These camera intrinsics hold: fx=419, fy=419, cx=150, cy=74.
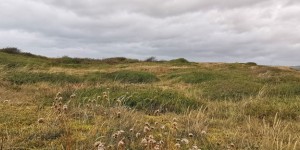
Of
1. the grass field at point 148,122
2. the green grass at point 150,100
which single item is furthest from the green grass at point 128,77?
the green grass at point 150,100

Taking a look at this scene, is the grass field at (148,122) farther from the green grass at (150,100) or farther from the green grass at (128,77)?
the green grass at (128,77)

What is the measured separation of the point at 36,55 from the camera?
169ft

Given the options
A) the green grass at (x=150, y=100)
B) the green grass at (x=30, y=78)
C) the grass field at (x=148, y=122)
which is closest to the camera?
the grass field at (x=148, y=122)

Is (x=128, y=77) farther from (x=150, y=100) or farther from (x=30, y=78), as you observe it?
(x=150, y=100)

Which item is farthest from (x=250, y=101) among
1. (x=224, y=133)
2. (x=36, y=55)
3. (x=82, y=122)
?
(x=36, y=55)

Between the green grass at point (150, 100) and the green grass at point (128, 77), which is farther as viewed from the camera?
the green grass at point (128, 77)

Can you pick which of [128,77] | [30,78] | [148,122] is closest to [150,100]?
[148,122]

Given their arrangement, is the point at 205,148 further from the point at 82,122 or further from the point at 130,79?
the point at 130,79

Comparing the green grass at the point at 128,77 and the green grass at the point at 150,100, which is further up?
the green grass at the point at 150,100

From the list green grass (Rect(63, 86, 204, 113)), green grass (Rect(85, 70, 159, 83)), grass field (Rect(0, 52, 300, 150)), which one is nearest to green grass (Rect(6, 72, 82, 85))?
grass field (Rect(0, 52, 300, 150))

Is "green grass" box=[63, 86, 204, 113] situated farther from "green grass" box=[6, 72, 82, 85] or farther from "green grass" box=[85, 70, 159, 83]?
"green grass" box=[85, 70, 159, 83]

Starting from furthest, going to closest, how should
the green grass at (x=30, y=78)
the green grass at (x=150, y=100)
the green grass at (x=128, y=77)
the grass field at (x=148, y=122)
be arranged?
the green grass at (x=128, y=77), the green grass at (x=30, y=78), the green grass at (x=150, y=100), the grass field at (x=148, y=122)

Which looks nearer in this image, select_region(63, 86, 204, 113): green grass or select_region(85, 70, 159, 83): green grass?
select_region(63, 86, 204, 113): green grass

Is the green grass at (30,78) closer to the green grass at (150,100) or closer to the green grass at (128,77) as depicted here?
the green grass at (128,77)
